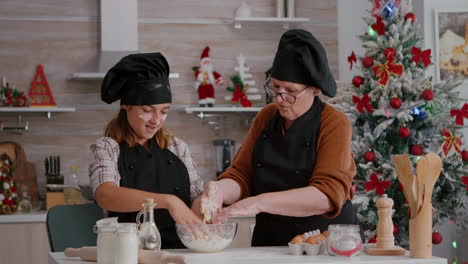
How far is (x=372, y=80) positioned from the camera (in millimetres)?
4156

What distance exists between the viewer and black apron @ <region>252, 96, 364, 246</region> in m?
2.52

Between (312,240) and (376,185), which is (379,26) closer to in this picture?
(376,185)

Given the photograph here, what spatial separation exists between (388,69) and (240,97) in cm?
120

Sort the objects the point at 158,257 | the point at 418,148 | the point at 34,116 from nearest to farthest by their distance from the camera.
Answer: the point at 158,257 → the point at 418,148 → the point at 34,116

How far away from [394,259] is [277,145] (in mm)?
664

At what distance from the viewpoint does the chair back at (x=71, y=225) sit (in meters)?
2.50

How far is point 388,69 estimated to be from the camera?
4117mm

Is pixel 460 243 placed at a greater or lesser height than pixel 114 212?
lesser

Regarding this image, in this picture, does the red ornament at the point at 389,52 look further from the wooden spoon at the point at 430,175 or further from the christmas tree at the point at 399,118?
the wooden spoon at the point at 430,175

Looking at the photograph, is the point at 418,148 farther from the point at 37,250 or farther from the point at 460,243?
the point at 37,250

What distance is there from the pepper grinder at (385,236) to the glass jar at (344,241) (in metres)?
0.08

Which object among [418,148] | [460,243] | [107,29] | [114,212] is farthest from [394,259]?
[107,29]

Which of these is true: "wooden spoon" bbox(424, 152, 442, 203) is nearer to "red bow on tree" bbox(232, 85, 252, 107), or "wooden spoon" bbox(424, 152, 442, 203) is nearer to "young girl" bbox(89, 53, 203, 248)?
"young girl" bbox(89, 53, 203, 248)

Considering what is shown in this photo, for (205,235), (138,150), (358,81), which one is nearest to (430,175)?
(205,235)
